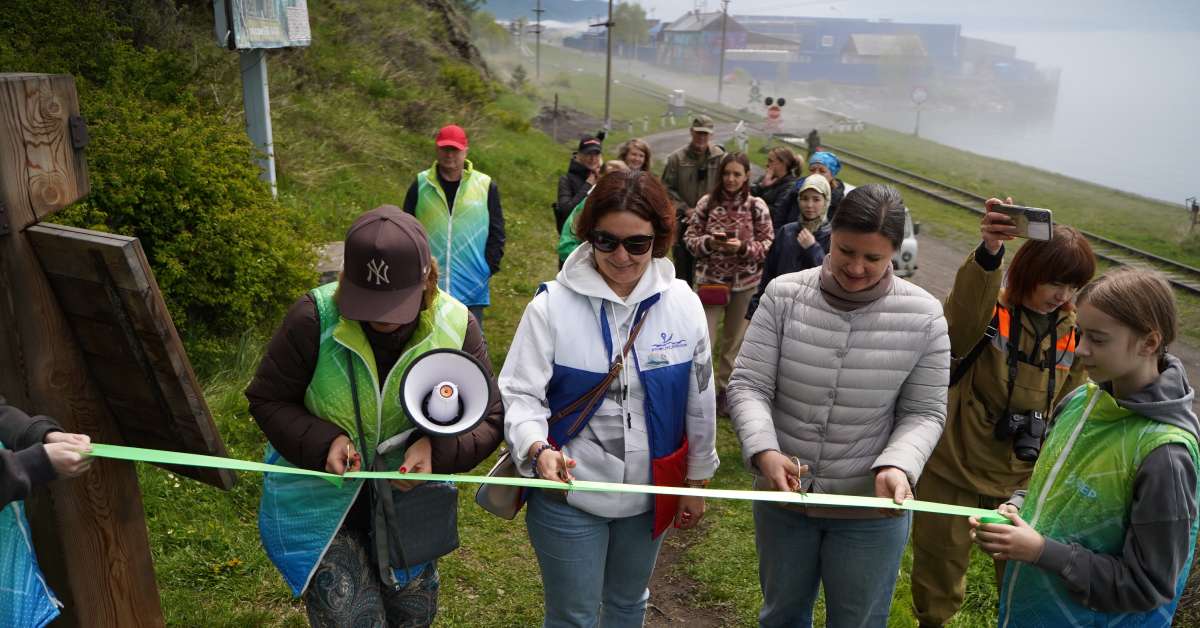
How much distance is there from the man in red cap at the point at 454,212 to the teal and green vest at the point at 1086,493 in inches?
185

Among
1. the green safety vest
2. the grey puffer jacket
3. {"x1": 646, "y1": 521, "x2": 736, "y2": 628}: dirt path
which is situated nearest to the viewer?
the green safety vest

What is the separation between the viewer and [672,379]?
10.2 ft

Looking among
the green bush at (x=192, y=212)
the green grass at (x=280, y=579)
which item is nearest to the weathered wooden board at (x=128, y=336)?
the green grass at (x=280, y=579)

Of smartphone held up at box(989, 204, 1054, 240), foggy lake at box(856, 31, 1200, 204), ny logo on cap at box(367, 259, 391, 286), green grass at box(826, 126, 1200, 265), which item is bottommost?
foggy lake at box(856, 31, 1200, 204)

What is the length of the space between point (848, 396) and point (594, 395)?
933mm

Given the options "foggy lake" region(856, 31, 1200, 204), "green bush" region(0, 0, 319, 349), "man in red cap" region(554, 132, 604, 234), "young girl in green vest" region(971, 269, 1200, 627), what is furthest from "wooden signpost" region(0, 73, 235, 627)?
"foggy lake" region(856, 31, 1200, 204)

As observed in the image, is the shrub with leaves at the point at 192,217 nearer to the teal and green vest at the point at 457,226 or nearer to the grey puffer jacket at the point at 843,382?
the teal and green vest at the point at 457,226

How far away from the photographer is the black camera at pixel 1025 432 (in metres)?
3.76

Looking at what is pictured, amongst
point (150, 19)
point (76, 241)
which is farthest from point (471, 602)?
point (150, 19)

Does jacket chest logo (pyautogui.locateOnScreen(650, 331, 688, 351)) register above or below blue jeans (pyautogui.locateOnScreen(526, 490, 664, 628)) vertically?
above

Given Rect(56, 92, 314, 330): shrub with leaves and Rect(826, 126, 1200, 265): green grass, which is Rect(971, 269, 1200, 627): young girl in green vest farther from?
Rect(826, 126, 1200, 265): green grass

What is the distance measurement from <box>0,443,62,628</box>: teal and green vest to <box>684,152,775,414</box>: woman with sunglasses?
5.26 metres

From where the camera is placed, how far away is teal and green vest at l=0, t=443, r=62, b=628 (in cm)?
238

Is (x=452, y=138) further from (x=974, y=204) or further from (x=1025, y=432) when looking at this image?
(x=974, y=204)
